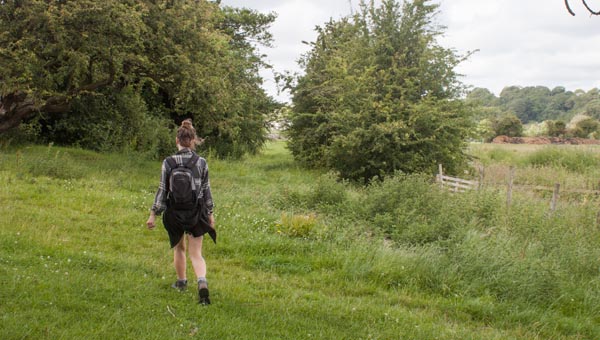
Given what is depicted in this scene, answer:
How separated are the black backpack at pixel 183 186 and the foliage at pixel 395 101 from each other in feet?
51.5

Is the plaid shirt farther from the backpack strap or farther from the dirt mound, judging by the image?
the dirt mound

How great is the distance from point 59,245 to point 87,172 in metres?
8.10

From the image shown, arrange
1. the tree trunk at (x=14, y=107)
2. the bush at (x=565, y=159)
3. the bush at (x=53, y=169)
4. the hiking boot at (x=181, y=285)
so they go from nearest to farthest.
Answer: the hiking boot at (x=181, y=285), the bush at (x=53, y=169), the tree trunk at (x=14, y=107), the bush at (x=565, y=159)

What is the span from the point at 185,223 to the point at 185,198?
0.99ft

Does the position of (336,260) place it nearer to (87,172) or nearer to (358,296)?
(358,296)

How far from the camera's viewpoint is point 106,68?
56.7 feet

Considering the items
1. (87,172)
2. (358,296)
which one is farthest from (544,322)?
(87,172)

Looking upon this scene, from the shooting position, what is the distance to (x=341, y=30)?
99.0 ft

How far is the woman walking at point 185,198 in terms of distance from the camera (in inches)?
211

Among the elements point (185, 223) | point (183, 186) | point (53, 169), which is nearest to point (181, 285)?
point (185, 223)

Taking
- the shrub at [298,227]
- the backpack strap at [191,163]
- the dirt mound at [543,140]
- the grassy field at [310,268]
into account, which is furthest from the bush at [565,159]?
the backpack strap at [191,163]

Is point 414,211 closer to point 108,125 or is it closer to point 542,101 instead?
point 108,125

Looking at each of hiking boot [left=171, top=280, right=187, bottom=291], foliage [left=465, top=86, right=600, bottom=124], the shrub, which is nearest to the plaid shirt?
hiking boot [left=171, top=280, right=187, bottom=291]

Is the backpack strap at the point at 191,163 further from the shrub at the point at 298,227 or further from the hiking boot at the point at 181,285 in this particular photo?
the shrub at the point at 298,227
